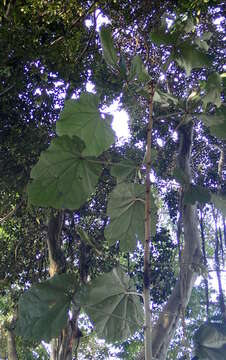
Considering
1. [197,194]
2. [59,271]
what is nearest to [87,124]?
[197,194]

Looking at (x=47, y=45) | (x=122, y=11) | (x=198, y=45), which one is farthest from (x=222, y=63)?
(x=198, y=45)

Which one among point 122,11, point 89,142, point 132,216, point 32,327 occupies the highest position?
point 122,11

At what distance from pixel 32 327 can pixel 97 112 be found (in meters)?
0.80

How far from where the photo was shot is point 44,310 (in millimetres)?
1536

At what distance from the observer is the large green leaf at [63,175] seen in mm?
1467

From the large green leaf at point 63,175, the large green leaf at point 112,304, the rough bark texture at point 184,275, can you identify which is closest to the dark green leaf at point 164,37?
the large green leaf at point 63,175

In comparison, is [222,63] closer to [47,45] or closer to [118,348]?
[47,45]

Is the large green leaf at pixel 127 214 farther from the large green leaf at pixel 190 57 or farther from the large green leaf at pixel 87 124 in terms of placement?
the large green leaf at pixel 190 57

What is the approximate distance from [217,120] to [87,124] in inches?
18.5

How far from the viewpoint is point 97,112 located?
4.93 ft

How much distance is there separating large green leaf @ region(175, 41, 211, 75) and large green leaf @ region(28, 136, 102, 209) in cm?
45

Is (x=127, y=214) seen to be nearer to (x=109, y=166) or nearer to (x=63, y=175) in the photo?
(x=63, y=175)

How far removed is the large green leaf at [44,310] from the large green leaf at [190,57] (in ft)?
3.04

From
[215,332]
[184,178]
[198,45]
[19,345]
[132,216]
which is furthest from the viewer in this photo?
[19,345]
